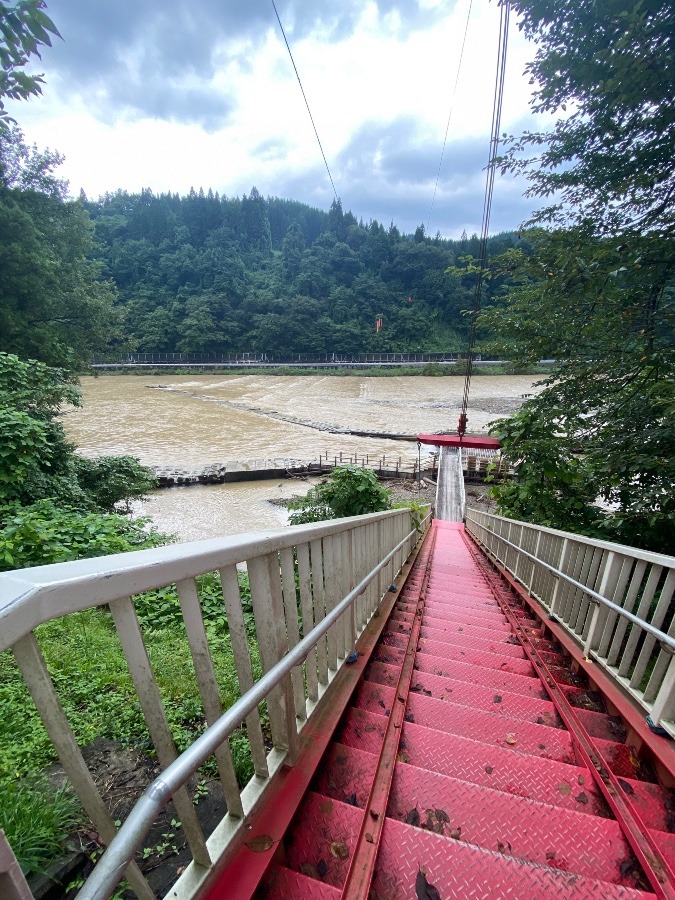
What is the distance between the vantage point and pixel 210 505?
16.6 m

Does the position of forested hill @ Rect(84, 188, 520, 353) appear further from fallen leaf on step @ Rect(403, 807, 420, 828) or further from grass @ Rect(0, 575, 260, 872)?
fallen leaf on step @ Rect(403, 807, 420, 828)

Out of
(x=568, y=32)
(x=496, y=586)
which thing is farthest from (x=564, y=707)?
(x=568, y=32)

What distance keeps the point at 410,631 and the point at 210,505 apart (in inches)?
585

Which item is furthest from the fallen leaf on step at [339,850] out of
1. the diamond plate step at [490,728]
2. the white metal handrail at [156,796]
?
the diamond plate step at [490,728]

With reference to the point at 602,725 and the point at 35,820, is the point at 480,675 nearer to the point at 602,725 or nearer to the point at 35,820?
the point at 602,725

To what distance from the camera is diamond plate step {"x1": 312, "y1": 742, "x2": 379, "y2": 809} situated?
1.48 metres

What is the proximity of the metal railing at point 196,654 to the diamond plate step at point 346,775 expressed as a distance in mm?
182

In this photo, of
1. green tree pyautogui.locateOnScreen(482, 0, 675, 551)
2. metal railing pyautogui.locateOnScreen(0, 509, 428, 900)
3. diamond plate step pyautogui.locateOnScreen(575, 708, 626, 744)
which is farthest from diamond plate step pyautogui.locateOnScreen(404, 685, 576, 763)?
green tree pyautogui.locateOnScreen(482, 0, 675, 551)

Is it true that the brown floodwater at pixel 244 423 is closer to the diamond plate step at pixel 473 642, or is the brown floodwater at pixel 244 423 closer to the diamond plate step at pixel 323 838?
the diamond plate step at pixel 473 642

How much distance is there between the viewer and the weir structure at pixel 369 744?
2.56ft

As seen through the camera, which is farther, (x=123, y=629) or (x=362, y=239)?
(x=362, y=239)

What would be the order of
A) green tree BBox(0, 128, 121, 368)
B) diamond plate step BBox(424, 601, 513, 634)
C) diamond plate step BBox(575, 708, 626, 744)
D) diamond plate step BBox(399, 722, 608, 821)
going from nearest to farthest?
diamond plate step BBox(399, 722, 608, 821) < diamond plate step BBox(575, 708, 626, 744) < diamond plate step BBox(424, 601, 513, 634) < green tree BBox(0, 128, 121, 368)

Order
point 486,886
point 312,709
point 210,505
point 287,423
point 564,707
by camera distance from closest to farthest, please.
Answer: point 486,886, point 312,709, point 564,707, point 210,505, point 287,423

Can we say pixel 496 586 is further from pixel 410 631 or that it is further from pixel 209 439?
pixel 209 439
